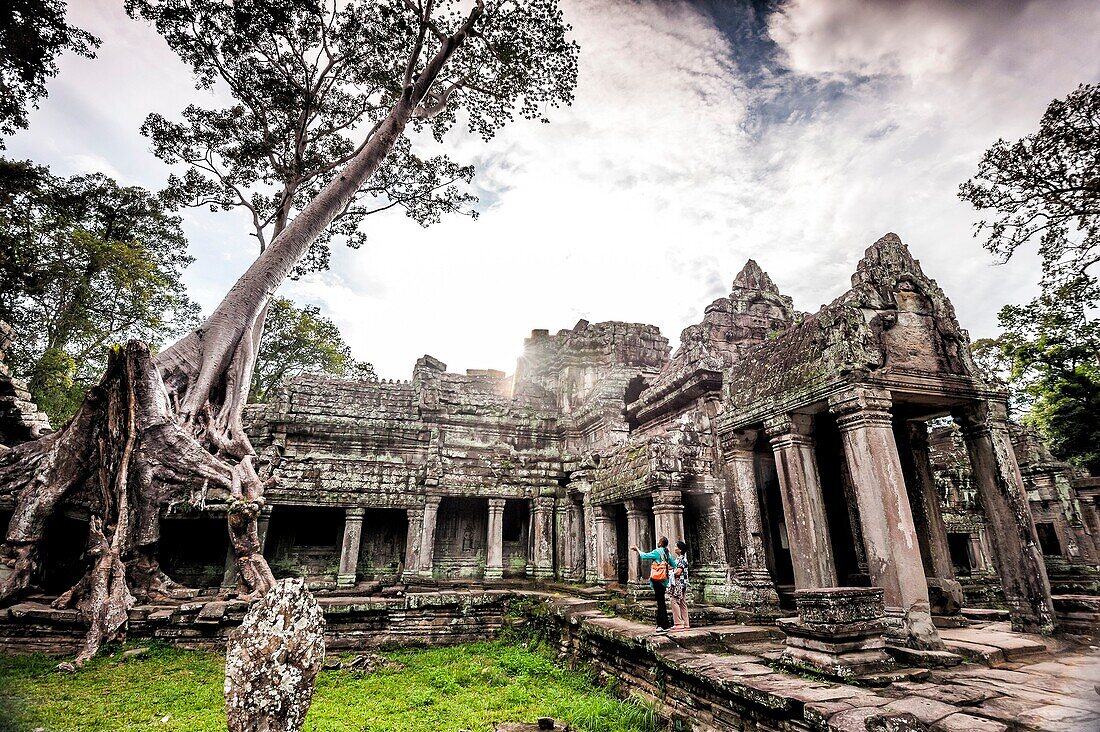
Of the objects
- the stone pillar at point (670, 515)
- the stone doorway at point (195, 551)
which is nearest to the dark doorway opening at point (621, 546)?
the stone pillar at point (670, 515)

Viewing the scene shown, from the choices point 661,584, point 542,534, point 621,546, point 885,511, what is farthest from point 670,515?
point 542,534

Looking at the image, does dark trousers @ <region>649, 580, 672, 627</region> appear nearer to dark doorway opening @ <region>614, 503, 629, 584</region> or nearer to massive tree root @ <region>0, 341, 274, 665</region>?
dark doorway opening @ <region>614, 503, 629, 584</region>

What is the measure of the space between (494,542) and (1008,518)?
11.2 meters

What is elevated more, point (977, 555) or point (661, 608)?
point (977, 555)

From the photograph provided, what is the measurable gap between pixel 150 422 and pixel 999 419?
13388 millimetres

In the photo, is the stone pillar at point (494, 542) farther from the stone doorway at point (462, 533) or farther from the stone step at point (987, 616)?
the stone step at point (987, 616)

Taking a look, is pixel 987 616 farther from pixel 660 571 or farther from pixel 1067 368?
pixel 1067 368

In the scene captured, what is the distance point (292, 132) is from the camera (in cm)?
1573

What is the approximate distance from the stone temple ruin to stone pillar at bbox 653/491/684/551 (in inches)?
1.5

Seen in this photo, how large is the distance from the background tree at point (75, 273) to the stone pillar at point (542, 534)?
16.9 metres

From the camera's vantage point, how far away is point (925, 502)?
24.9 feet

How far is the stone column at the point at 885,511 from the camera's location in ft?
16.3

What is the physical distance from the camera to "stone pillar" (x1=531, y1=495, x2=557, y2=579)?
1316cm

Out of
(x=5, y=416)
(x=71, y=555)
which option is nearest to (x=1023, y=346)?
(x=71, y=555)
